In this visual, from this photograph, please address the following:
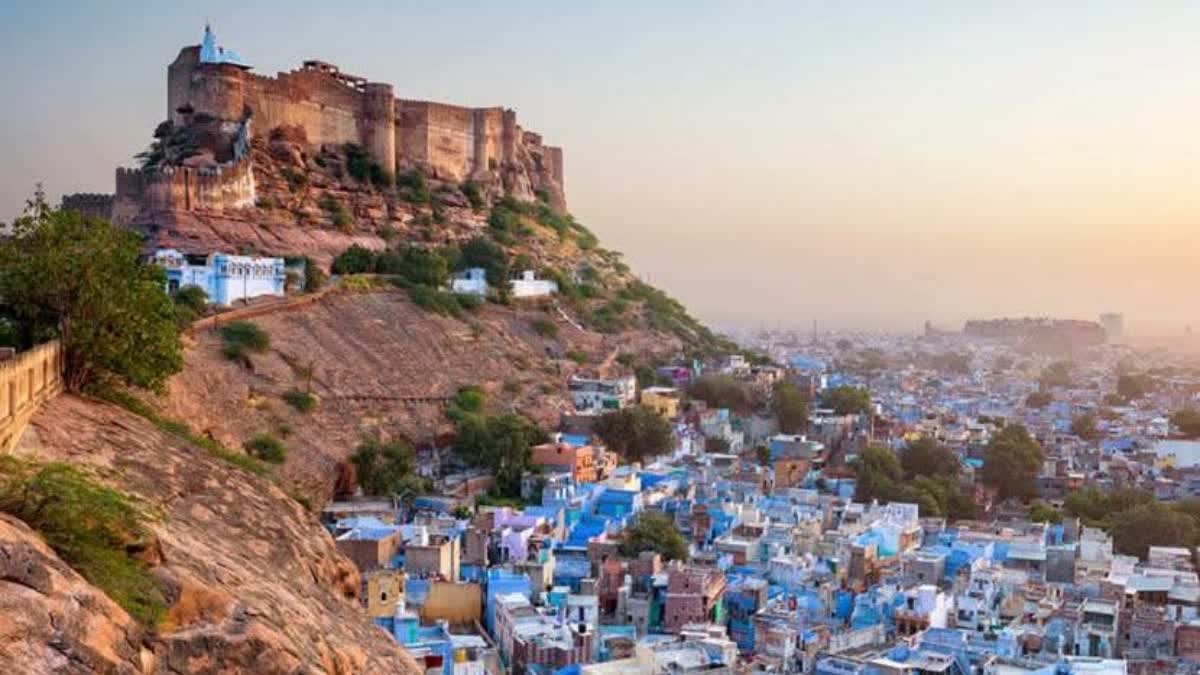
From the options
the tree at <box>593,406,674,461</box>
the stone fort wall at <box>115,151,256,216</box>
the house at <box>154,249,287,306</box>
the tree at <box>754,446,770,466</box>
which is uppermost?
the stone fort wall at <box>115,151,256,216</box>

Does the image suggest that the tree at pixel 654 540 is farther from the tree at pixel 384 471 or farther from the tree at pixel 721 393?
the tree at pixel 721 393

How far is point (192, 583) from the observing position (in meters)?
4.04

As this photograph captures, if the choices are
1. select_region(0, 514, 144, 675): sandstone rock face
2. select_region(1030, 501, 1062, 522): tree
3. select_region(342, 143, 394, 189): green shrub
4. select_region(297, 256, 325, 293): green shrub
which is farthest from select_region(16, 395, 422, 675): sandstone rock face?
select_region(342, 143, 394, 189): green shrub

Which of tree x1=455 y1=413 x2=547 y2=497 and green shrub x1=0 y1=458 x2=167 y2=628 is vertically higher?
green shrub x1=0 y1=458 x2=167 y2=628

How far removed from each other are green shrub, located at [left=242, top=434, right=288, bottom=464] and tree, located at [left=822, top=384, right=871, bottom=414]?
46.4ft

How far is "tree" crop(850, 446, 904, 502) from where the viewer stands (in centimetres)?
1944

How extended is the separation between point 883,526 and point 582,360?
9.36 m

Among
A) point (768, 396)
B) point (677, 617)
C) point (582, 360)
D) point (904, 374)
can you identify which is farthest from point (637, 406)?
point (904, 374)

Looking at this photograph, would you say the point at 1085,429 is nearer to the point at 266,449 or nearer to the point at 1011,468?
the point at 1011,468

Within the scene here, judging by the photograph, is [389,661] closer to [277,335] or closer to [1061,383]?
[277,335]

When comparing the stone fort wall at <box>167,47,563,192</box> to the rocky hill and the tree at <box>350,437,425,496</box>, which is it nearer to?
the rocky hill

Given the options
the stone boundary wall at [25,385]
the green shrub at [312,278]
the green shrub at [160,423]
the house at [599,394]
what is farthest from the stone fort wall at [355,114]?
the stone boundary wall at [25,385]

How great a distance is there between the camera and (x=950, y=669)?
11.1m

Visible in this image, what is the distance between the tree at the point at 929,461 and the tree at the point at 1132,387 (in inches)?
716
